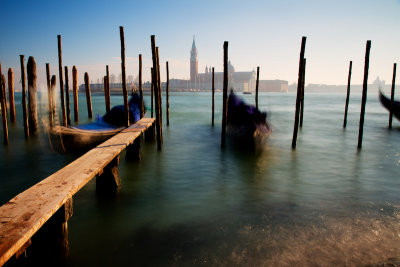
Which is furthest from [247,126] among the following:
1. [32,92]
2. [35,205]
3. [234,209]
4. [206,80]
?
[206,80]

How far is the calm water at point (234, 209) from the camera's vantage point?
8.50ft

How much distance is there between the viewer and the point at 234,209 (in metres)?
3.60

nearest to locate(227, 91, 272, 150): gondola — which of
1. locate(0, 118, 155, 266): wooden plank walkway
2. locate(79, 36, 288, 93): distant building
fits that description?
locate(0, 118, 155, 266): wooden plank walkway

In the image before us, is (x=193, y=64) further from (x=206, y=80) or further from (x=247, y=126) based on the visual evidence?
(x=247, y=126)

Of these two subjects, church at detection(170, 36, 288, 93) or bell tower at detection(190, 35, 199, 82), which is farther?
bell tower at detection(190, 35, 199, 82)

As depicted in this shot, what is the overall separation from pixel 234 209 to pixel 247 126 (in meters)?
4.28

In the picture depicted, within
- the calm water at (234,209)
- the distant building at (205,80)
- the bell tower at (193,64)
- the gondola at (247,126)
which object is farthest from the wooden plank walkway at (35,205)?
the bell tower at (193,64)

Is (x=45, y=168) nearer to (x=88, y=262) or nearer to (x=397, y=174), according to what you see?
(x=88, y=262)

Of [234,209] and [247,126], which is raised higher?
[247,126]

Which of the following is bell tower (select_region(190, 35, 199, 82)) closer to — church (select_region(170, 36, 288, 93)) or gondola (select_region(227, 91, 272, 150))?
church (select_region(170, 36, 288, 93))

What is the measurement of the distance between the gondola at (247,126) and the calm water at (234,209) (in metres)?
0.63

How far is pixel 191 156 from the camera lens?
6668mm

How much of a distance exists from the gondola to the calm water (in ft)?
2.06

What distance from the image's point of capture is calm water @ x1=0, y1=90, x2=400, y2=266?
2.59 meters
